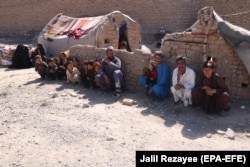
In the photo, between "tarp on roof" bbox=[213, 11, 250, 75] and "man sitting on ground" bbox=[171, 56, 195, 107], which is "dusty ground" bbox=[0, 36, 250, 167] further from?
"tarp on roof" bbox=[213, 11, 250, 75]

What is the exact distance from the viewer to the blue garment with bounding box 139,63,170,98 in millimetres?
6121

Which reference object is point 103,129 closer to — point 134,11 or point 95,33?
point 95,33

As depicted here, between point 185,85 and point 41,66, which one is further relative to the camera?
point 41,66

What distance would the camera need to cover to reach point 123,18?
413 inches

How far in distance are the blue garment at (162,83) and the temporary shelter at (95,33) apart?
159 inches

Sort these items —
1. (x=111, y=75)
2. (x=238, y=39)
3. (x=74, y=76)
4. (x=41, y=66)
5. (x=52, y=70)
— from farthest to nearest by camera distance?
1. (x=41, y=66)
2. (x=52, y=70)
3. (x=74, y=76)
4. (x=111, y=75)
5. (x=238, y=39)

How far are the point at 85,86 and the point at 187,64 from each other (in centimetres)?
239

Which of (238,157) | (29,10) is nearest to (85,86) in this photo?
(238,157)

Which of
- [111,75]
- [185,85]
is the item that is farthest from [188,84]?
[111,75]

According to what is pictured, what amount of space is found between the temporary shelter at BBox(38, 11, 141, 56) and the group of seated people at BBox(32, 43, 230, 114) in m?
2.04

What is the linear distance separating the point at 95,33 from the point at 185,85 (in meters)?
4.85

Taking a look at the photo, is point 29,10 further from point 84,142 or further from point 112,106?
point 84,142

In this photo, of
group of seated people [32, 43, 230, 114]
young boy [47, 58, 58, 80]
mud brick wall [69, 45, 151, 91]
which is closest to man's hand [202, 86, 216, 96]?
group of seated people [32, 43, 230, 114]

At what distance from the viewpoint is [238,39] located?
18.3 ft
